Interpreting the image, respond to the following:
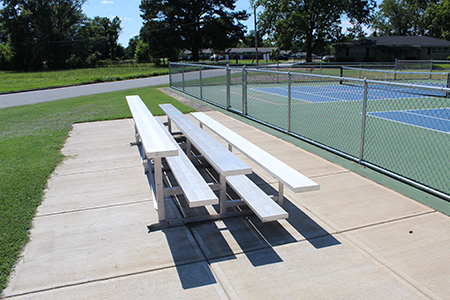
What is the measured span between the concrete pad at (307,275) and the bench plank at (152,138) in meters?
1.30

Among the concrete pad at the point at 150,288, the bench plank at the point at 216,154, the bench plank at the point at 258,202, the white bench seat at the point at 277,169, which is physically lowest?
the concrete pad at the point at 150,288

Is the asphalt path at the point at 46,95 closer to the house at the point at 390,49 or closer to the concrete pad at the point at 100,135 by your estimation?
the concrete pad at the point at 100,135

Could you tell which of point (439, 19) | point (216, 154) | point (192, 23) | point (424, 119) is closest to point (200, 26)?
point (192, 23)

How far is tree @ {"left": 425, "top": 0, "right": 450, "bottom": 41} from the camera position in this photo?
66750 mm

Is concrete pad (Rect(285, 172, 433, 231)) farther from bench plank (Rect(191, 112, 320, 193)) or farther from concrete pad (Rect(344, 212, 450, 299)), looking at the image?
bench plank (Rect(191, 112, 320, 193))

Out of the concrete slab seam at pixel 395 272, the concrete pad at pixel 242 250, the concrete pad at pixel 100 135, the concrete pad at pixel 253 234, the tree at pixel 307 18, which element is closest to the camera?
the concrete slab seam at pixel 395 272

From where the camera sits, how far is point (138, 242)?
399 cm

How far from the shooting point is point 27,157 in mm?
7297

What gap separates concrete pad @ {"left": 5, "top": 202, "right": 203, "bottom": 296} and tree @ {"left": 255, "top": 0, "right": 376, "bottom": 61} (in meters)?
49.6

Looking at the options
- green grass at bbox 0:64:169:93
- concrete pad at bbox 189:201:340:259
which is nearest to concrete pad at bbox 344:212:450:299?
concrete pad at bbox 189:201:340:259

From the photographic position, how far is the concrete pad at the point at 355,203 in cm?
439

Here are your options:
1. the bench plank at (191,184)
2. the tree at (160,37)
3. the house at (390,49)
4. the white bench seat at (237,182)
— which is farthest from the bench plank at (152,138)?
the tree at (160,37)

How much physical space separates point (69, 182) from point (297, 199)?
3682 millimetres

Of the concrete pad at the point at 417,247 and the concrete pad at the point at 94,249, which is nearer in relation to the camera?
the concrete pad at the point at 417,247
